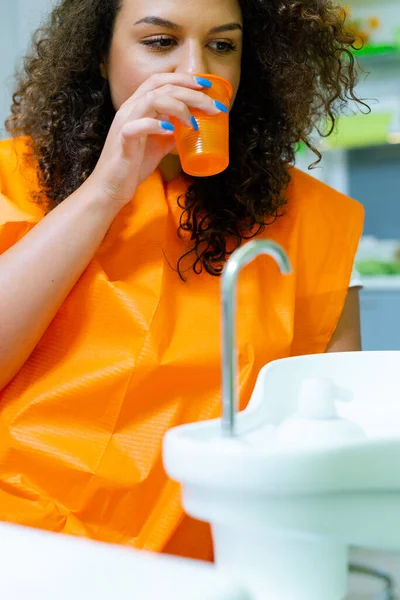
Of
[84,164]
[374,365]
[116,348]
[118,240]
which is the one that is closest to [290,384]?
[374,365]

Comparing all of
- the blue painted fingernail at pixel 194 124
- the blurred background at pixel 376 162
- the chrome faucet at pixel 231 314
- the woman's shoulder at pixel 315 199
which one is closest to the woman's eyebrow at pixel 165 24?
the blue painted fingernail at pixel 194 124

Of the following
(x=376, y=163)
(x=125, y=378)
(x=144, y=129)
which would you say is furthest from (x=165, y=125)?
(x=376, y=163)

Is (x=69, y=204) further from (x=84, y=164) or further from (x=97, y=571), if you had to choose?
(x=97, y=571)

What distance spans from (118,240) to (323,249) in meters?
0.37

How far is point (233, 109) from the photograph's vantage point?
4.33 feet

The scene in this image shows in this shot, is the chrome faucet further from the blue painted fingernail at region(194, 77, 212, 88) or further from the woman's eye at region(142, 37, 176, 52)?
the woman's eye at region(142, 37, 176, 52)

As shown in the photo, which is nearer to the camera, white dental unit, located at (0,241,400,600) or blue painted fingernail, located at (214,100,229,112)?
white dental unit, located at (0,241,400,600)

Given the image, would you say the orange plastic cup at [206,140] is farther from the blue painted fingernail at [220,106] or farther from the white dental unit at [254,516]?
the white dental unit at [254,516]

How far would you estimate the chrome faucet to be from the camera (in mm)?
466

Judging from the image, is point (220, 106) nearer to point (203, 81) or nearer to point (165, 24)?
point (203, 81)

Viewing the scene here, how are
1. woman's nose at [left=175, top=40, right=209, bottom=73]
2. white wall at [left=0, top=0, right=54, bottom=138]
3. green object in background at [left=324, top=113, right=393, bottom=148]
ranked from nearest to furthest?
woman's nose at [left=175, top=40, right=209, bottom=73]
white wall at [left=0, top=0, right=54, bottom=138]
green object in background at [left=324, top=113, right=393, bottom=148]

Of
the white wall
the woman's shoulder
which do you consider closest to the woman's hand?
the woman's shoulder

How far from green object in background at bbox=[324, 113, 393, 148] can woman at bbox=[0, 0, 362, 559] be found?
1722 mm

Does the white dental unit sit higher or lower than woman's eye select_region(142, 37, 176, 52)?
lower
